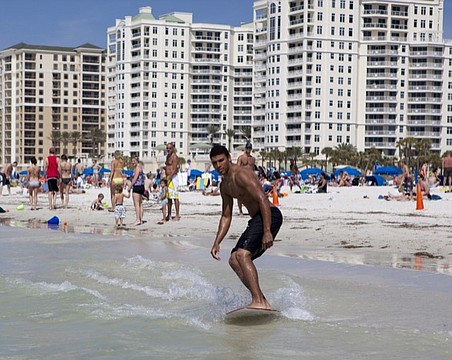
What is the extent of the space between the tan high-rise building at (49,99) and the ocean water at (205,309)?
13065 centimetres

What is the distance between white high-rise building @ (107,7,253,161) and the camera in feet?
383

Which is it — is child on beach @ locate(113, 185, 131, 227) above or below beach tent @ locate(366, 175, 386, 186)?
above

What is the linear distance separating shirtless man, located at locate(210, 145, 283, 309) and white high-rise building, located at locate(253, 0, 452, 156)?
323 feet

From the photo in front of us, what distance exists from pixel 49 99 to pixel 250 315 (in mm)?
140832

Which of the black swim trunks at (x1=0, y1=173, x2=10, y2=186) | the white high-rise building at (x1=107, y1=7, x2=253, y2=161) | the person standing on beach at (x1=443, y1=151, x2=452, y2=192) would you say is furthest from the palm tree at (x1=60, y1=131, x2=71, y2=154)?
the person standing on beach at (x1=443, y1=151, x2=452, y2=192)

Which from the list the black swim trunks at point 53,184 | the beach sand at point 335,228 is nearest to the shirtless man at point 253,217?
the beach sand at point 335,228

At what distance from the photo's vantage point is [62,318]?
22.6ft

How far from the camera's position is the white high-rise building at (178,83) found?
116688 mm

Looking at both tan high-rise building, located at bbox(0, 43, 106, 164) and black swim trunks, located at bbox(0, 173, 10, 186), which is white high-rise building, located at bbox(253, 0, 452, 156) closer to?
tan high-rise building, located at bbox(0, 43, 106, 164)

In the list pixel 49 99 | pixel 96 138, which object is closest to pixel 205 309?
pixel 96 138

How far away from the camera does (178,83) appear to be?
118062 mm

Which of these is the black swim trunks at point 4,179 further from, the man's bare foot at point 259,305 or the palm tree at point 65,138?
the palm tree at point 65,138

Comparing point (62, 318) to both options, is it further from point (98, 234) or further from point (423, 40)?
point (423, 40)

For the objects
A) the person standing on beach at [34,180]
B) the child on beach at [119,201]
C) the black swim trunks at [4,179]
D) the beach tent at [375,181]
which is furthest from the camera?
the beach tent at [375,181]
